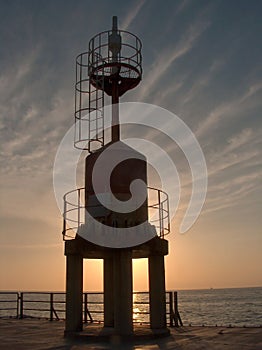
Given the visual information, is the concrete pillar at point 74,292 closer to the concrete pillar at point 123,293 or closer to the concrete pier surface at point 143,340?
the concrete pier surface at point 143,340

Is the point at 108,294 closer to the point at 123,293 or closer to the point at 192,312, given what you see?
the point at 123,293

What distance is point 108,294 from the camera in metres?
17.0

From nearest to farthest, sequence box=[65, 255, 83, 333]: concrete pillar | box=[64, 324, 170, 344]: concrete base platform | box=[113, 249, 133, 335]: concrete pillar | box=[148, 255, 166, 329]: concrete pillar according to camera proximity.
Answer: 1. box=[64, 324, 170, 344]: concrete base platform
2. box=[113, 249, 133, 335]: concrete pillar
3. box=[65, 255, 83, 333]: concrete pillar
4. box=[148, 255, 166, 329]: concrete pillar

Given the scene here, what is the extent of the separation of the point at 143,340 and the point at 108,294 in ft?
11.1

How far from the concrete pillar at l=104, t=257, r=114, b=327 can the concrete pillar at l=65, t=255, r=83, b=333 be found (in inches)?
61.7

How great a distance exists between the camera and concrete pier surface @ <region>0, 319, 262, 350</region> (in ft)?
40.6

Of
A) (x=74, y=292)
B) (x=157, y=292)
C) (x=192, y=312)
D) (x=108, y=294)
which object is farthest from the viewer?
(x=192, y=312)

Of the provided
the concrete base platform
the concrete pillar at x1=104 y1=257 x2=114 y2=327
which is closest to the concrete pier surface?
the concrete base platform

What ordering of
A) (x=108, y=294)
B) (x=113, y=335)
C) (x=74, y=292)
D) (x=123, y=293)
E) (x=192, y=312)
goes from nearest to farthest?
(x=113, y=335)
(x=123, y=293)
(x=74, y=292)
(x=108, y=294)
(x=192, y=312)

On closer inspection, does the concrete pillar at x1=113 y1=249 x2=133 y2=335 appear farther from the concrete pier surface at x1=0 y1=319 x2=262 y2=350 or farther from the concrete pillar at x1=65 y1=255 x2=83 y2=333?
the concrete pillar at x1=65 y1=255 x2=83 y2=333

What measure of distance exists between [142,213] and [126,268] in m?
2.11

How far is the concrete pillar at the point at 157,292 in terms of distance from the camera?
1550cm

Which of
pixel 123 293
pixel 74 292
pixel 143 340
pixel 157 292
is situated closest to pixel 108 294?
pixel 74 292

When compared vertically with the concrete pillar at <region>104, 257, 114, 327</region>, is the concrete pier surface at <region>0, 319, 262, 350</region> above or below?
below
